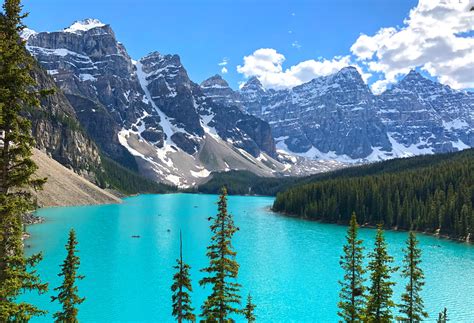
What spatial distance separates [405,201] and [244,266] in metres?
75.7

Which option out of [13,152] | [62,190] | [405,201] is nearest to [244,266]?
[13,152]

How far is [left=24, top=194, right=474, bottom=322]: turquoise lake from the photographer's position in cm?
5275

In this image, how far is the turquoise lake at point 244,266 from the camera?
173 ft

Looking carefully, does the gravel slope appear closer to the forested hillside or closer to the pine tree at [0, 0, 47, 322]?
the forested hillside

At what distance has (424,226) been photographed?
4899 inches

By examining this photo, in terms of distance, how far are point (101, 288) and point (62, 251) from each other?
84.8ft

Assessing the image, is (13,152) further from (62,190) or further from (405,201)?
(62,190)

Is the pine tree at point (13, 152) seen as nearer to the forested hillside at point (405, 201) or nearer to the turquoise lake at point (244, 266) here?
the turquoise lake at point (244, 266)

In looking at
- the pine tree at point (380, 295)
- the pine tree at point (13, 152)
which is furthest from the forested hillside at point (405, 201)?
the pine tree at point (13, 152)

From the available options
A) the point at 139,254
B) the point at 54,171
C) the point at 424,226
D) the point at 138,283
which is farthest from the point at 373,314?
the point at 54,171

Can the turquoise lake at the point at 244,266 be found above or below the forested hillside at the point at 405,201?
below

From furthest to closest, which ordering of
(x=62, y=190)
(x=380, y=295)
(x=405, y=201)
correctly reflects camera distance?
(x=62, y=190) → (x=405, y=201) → (x=380, y=295)

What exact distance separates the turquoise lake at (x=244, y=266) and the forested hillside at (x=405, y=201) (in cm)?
930

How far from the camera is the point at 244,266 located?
7544cm
